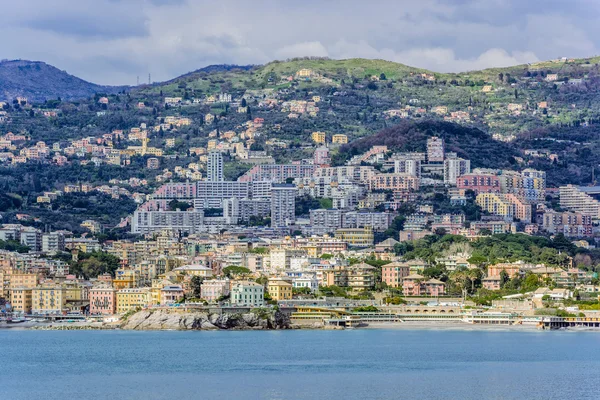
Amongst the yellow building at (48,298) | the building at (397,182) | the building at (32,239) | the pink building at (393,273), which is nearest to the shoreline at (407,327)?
the yellow building at (48,298)

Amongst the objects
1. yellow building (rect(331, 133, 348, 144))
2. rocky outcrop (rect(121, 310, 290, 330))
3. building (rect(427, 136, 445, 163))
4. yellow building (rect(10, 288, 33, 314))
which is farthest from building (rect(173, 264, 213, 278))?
yellow building (rect(331, 133, 348, 144))

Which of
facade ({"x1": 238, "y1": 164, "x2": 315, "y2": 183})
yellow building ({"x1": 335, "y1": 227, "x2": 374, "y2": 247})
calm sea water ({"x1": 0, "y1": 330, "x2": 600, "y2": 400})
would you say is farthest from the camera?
facade ({"x1": 238, "y1": 164, "x2": 315, "y2": 183})

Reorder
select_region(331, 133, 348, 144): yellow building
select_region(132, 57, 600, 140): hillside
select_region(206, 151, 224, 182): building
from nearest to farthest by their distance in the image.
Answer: select_region(206, 151, 224, 182): building < select_region(331, 133, 348, 144): yellow building < select_region(132, 57, 600, 140): hillside

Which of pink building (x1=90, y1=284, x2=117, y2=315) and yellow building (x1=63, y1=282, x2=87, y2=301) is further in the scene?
yellow building (x1=63, y1=282, x2=87, y2=301)

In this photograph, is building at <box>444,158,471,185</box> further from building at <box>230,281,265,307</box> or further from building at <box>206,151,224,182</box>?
building at <box>230,281,265,307</box>

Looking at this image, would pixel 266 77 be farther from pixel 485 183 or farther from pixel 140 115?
pixel 485 183

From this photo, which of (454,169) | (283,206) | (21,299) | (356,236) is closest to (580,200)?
(454,169)

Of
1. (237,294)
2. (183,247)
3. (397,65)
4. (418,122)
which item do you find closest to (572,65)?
(397,65)
